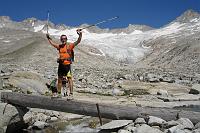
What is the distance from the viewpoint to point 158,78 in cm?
4156

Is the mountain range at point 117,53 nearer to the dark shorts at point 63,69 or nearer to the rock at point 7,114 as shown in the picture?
the rock at point 7,114

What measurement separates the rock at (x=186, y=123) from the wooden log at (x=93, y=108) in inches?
17.5

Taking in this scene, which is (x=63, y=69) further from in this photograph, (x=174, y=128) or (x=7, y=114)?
(x=174, y=128)

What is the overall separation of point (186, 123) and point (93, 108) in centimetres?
380

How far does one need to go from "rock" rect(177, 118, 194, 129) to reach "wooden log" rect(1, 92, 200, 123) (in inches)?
17.5

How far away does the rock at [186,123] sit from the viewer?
13.5m

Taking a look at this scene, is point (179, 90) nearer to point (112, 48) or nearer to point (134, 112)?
point (134, 112)

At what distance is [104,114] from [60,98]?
6.85ft

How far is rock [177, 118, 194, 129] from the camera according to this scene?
13517 mm

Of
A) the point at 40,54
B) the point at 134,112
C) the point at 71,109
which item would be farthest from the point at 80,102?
the point at 40,54

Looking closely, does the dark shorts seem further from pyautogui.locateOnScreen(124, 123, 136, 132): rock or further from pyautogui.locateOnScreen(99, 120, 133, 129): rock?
pyautogui.locateOnScreen(124, 123, 136, 132): rock

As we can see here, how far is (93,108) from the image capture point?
1594 centimetres

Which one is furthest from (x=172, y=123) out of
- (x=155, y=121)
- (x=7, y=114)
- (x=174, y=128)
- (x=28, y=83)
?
(x=28, y=83)

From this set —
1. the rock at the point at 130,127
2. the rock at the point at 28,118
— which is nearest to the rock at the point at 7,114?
the rock at the point at 28,118
